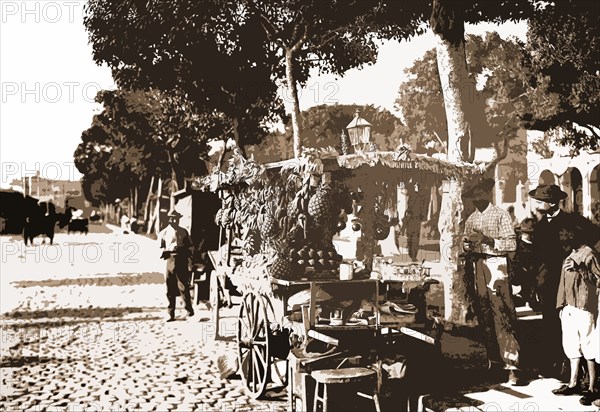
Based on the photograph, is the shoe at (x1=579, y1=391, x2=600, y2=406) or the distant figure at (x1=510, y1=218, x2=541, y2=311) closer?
the shoe at (x1=579, y1=391, x2=600, y2=406)

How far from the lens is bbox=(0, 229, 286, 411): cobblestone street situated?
20.0 ft

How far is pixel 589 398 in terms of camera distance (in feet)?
18.0

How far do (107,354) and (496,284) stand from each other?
5068 millimetres

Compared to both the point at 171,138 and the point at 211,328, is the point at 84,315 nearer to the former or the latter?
the point at 211,328

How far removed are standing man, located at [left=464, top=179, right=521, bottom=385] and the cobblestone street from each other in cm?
246

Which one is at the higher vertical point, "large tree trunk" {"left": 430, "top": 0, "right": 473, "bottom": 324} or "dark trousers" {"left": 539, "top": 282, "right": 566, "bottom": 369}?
"large tree trunk" {"left": 430, "top": 0, "right": 473, "bottom": 324}

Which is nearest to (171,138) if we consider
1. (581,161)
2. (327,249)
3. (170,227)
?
(170,227)

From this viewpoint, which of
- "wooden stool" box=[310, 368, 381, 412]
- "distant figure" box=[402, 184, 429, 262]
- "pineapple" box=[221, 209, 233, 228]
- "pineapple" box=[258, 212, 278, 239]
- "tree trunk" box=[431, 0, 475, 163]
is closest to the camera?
"wooden stool" box=[310, 368, 381, 412]

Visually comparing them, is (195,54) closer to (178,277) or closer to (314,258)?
(178,277)

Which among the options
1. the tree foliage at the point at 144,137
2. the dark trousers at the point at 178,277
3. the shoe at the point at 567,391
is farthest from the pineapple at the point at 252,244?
the tree foliage at the point at 144,137

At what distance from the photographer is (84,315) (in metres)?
11.1

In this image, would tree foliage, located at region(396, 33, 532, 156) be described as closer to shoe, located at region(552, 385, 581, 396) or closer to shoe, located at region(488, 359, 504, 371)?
shoe, located at region(488, 359, 504, 371)

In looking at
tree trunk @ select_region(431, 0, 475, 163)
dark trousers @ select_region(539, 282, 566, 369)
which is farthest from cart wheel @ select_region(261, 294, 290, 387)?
tree trunk @ select_region(431, 0, 475, 163)

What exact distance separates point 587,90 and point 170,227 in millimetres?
8062
